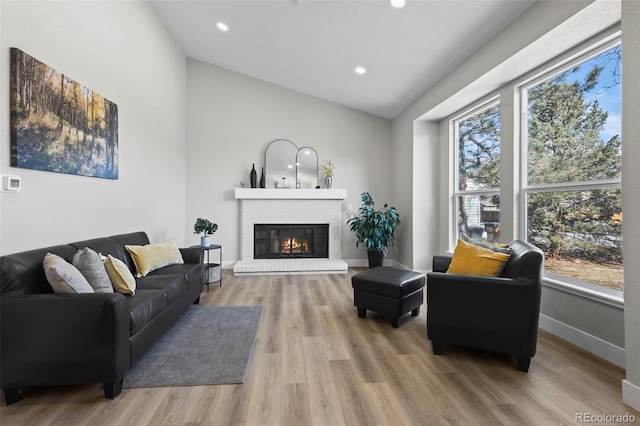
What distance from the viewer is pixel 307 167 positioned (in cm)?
565

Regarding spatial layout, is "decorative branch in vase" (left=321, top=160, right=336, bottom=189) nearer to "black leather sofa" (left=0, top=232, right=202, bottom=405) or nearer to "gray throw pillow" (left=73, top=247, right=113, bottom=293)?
"gray throw pillow" (left=73, top=247, right=113, bottom=293)

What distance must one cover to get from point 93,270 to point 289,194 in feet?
11.7

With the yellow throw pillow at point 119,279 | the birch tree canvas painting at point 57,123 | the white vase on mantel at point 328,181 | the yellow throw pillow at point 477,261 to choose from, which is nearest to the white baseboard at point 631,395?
the yellow throw pillow at point 477,261

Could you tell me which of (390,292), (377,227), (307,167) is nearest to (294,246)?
(307,167)

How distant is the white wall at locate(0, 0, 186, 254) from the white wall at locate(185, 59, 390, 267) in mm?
294

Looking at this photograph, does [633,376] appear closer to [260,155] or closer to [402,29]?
[402,29]

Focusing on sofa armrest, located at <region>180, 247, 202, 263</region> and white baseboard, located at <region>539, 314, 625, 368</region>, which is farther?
sofa armrest, located at <region>180, 247, 202, 263</region>

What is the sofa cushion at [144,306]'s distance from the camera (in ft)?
6.61

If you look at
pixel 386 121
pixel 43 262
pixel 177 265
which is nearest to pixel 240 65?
pixel 386 121

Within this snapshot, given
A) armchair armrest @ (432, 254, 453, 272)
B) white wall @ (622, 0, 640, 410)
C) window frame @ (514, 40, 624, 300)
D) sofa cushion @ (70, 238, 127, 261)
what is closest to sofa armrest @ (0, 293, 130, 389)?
sofa cushion @ (70, 238, 127, 261)

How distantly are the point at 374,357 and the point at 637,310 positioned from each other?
1.61m

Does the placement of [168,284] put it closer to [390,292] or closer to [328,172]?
[390,292]

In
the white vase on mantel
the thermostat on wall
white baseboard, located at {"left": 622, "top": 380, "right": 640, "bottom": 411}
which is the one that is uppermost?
the white vase on mantel

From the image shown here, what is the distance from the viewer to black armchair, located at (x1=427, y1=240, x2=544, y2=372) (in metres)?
2.08
